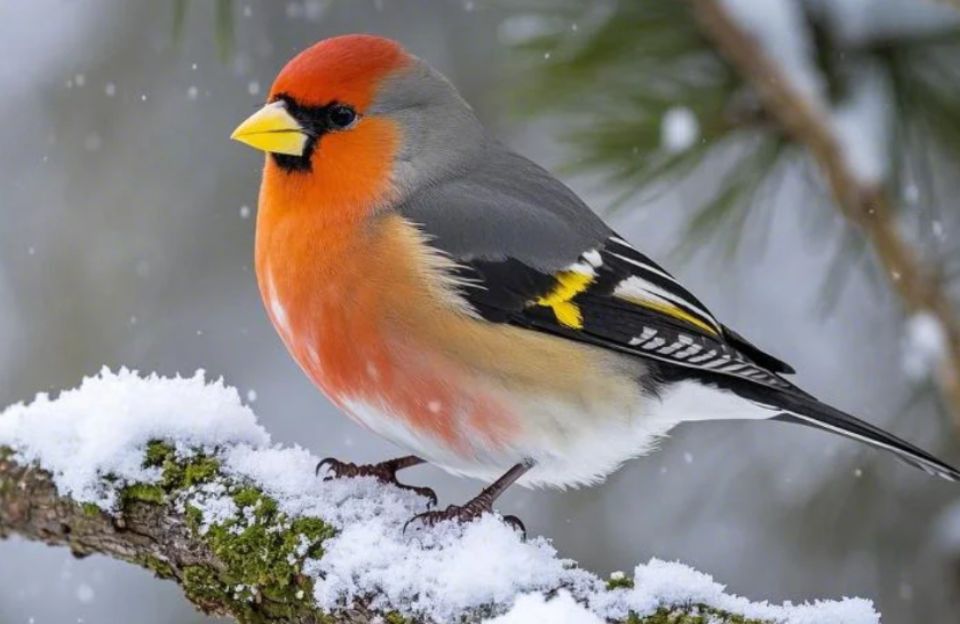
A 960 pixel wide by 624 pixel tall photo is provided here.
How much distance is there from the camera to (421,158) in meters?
4.00

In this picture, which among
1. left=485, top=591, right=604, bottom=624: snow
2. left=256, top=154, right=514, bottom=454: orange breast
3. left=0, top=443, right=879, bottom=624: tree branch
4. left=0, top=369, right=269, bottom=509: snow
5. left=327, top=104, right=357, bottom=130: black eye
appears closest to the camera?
left=485, top=591, right=604, bottom=624: snow

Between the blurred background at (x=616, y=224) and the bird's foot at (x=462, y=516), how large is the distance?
910 mm

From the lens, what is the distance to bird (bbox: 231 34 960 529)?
3.55 meters

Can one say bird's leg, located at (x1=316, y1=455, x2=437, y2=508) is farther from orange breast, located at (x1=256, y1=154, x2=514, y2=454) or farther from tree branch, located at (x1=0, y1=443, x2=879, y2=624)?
tree branch, located at (x1=0, y1=443, x2=879, y2=624)

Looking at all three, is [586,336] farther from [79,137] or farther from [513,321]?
[79,137]

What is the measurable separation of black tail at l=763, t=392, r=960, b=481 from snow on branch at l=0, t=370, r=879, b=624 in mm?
972

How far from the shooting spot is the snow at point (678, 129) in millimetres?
3680

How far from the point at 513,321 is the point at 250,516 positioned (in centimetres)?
108

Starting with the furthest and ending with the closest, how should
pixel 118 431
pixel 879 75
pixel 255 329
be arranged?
1. pixel 255 329
2. pixel 879 75
3. pixel 118 431

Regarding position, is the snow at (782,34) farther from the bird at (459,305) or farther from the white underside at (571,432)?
the white underside at (571,432)

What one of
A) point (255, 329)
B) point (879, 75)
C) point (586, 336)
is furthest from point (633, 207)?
point (255, 329)

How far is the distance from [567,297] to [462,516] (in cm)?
84

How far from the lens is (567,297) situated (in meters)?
3.81

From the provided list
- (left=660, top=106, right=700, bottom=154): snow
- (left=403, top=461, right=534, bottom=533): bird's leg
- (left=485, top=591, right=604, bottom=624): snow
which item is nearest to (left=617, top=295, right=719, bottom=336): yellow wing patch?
(left=660, top=106, right=700, bottom=154): snow
